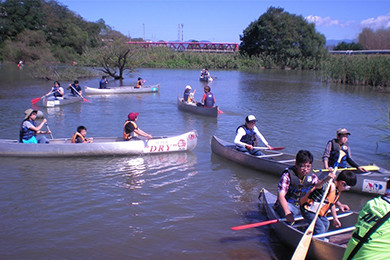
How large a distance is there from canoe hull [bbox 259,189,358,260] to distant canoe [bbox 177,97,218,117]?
32.2ft

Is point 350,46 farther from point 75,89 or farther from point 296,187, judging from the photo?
point 296,187

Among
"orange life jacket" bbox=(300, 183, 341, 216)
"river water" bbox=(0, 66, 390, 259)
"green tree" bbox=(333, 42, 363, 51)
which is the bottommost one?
"river water" bbox=(0, 66, 390, 259)

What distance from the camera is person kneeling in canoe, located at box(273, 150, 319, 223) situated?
493 centimetres

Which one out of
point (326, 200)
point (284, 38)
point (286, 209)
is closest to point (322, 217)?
point (326, 200)

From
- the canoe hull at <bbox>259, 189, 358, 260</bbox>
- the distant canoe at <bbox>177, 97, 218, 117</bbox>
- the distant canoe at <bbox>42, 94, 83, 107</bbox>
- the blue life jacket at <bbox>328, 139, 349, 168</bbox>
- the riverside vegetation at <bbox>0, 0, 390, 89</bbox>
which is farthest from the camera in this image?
the riverside vegetation at <bbox>0, 0, 390, 89</bbox>

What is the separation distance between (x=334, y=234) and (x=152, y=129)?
987 centimetres

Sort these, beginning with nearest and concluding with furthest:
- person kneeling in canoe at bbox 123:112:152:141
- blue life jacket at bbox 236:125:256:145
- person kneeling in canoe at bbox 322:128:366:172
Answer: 1. person kneeling in canoe at bbox 322:128:366:172
2. blue life jacket at bbox 236:125:256:145
3. person kneeling in canoe at bbox 123:112:152:141

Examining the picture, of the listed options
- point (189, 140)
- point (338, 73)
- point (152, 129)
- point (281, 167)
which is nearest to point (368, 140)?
point (281, 167)

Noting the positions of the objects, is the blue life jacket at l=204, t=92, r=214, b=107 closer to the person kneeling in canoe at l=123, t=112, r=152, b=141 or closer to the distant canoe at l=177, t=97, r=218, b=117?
the distant canoe at l=177, t=97, r=218, b=117

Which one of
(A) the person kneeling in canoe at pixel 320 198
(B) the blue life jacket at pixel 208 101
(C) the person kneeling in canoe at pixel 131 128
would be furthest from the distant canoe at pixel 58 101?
(A) the person kneeling in canoe at pixel 320 198

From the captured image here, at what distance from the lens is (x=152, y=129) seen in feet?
46.3

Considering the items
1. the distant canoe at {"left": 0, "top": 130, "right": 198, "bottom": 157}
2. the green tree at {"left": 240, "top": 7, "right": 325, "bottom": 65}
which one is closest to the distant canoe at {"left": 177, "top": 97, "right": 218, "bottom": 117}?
the distant canoe at {"left": 0, "top": 130, "right": 198, "bottom": 157}

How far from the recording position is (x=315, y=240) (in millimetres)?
4801

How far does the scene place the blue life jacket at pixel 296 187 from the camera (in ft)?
16.9
